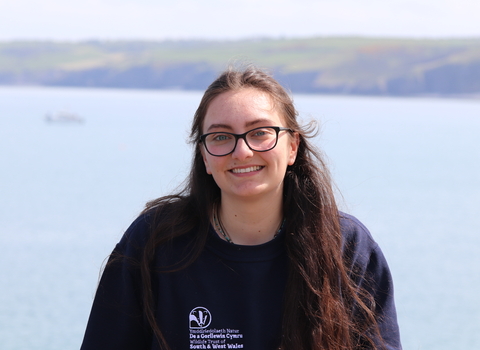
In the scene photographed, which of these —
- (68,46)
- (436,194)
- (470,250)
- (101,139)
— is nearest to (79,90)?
(68,46)

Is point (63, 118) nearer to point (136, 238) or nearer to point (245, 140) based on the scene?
point (136, 238)

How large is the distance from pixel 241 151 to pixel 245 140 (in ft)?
0.14

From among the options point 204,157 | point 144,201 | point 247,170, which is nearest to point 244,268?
point 247,170

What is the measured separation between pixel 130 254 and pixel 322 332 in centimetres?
61

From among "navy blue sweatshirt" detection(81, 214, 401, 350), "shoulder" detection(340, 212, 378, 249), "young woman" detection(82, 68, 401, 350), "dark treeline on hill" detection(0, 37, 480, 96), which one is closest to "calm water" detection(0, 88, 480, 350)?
"shoulder" detection(340, 212, 378, 249)

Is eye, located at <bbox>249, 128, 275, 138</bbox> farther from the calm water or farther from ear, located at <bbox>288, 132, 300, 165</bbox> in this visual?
the calm water

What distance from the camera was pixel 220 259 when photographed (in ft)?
6.54

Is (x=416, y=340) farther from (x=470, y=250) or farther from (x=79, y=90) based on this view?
(x=79, y=90)

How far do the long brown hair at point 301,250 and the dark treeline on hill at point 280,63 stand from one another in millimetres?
60486

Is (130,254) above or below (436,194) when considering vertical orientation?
below

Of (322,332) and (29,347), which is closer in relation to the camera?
(322,332)

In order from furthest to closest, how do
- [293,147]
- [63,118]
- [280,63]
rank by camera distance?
[280,63]
[63,118]
[293,147]

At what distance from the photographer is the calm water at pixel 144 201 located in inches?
419

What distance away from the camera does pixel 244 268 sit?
1975 mm
